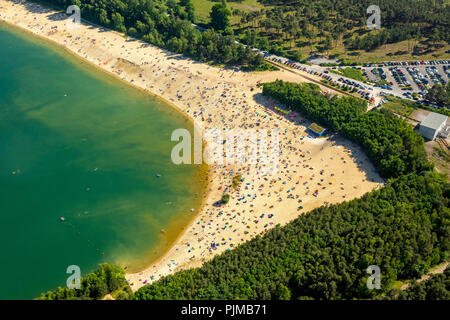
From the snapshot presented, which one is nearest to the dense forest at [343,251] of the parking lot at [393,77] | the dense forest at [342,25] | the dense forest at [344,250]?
the dense forest at [344,250]

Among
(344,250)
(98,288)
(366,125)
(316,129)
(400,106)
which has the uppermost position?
(400,106)

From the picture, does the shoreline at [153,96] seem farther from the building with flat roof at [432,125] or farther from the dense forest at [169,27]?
the building with flat roof at [432,125]

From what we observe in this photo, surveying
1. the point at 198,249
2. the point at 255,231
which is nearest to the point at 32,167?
the point at 198,249

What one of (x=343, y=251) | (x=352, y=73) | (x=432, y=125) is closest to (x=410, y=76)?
(x=352, y=73)

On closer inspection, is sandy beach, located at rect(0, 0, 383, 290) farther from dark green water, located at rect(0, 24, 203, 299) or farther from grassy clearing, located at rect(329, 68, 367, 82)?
grassy clearing, located at rect(329, 68, 367, 82)

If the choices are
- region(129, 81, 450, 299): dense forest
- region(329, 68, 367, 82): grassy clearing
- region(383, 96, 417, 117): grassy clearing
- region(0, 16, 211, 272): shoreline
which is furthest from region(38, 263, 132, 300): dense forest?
region(329, 68, 367, 82): grassy clearing

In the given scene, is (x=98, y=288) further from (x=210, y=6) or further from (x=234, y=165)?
(x=210, y=6)
